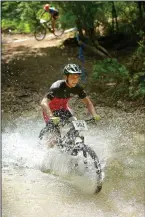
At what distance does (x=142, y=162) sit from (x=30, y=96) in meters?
4.79

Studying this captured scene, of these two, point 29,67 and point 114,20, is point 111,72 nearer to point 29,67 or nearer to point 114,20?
point 29,67

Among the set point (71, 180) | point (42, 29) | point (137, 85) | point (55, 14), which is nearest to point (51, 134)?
point (71, 180)

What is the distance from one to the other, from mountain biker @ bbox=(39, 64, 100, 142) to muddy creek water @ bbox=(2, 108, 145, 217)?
71 centimetres

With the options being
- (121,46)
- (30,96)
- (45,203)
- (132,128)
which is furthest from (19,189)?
(121,46)

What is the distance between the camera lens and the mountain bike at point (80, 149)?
18.1 feet

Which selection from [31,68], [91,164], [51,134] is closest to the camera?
[91,164]

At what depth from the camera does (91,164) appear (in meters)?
5.80

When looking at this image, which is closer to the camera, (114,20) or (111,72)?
(111,72)

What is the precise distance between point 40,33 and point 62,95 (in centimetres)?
1085

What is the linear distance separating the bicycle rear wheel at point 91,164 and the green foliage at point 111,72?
479 cm

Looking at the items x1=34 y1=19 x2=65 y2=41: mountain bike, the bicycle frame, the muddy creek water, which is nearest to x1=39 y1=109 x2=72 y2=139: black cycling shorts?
the bicycle frame

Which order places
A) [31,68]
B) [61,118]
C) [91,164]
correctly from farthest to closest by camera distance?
[31,68]
[61,118]
[91,164]

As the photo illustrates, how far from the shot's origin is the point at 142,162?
262 inches

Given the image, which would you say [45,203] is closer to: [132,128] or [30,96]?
[132,128]
